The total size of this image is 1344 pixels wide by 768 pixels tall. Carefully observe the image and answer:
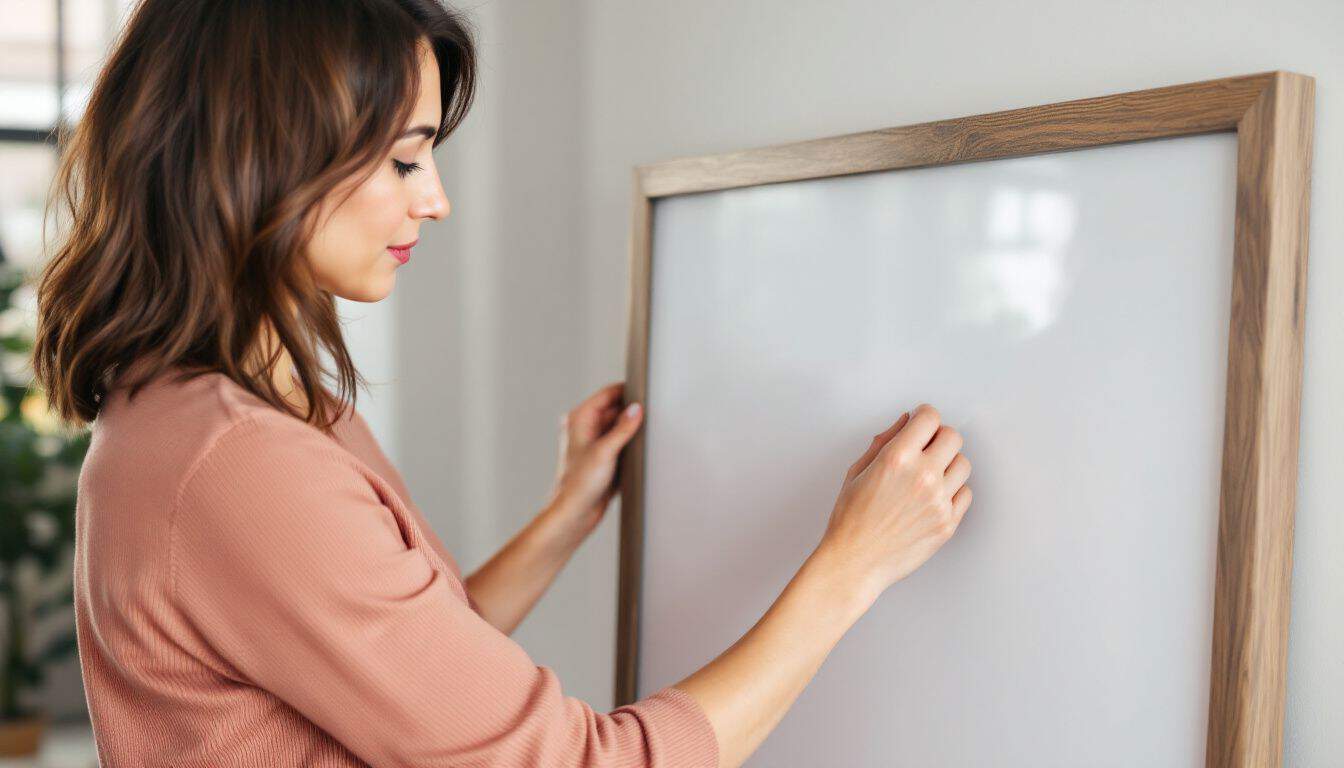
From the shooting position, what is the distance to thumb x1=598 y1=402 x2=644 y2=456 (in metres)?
1.08

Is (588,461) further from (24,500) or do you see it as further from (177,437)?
(24,500)

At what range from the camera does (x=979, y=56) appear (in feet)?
2.77

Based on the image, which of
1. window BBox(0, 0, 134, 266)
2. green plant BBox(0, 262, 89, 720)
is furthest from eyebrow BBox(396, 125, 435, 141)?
window BBox(0, 0, 134, 266)

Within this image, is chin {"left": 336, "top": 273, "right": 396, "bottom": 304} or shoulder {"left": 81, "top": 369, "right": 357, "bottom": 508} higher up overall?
Result: chin {"left": 336, "top": 273, "right": 396, "bottom": 304}

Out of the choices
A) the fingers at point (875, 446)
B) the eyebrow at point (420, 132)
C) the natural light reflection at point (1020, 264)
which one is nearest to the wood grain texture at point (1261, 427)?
the natural light reflection at point (1020, 264)

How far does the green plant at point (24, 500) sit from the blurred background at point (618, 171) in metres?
1.53

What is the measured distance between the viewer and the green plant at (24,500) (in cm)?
267

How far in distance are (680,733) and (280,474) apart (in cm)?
30

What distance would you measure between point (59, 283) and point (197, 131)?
173 mm

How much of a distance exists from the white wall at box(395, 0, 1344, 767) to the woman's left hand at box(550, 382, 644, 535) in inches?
7.1

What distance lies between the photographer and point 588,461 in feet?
3.64

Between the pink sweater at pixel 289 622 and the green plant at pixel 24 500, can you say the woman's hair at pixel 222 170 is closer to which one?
the pink sweater at pixel 289 622

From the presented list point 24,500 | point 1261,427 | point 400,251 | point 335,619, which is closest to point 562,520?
point 400,251

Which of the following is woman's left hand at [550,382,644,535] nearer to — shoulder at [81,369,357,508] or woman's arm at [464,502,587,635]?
woman's arm at [464,502,587,635]
